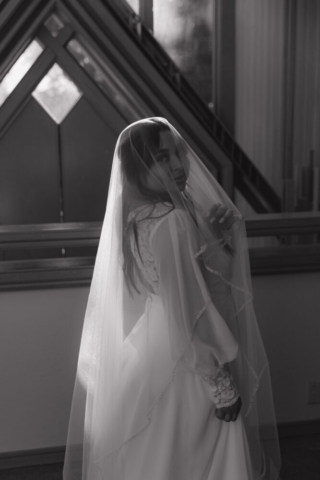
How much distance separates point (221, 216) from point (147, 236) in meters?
0.19

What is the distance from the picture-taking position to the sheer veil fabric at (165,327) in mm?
1338

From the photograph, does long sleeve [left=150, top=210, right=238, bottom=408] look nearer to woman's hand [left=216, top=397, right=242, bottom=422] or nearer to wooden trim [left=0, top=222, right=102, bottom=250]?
woman's hand [left=216, top=397, right=242, bottom=422]

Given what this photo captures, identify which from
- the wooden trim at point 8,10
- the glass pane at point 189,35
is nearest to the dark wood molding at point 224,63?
the glass pane at point 189,35

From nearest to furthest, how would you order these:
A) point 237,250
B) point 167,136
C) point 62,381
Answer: point 167,136, point 237,250, point 62,381

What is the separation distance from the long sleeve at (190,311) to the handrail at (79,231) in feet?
2.20

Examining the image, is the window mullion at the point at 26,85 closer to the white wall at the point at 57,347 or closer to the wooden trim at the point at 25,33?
the wooden trim at the point at 25,33

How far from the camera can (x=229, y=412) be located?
4.49 feet

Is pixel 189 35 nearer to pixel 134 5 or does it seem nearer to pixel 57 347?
pixel 134 5

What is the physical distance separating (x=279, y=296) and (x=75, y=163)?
6.62 feet

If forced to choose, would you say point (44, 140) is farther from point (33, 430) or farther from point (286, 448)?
point (286, 448)

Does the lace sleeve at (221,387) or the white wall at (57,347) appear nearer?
the lace sleeve at (221,387)

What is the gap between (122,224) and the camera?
145 cm

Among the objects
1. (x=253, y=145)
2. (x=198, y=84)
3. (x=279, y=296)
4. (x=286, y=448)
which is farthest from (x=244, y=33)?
(x=286, y=448)

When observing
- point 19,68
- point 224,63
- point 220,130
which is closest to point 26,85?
point 19,68
